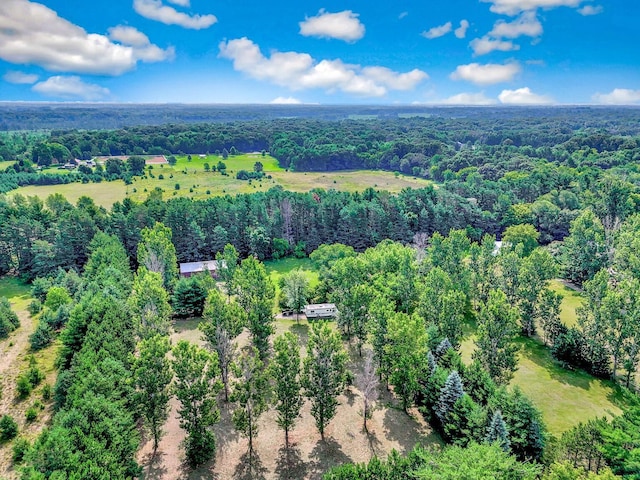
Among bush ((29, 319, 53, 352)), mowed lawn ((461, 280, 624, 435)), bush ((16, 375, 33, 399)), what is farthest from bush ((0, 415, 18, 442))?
mowed lawn ((461, 280, 624, 435))

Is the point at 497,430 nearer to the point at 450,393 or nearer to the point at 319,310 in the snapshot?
the point at 450,393

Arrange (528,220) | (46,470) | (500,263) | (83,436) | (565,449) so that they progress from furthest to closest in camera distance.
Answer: (528,220) → (500,263) → (565,449) → (83,436) → (46,470)

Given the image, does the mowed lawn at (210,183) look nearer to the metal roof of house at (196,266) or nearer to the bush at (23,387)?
the metal roof of house at (196,266)

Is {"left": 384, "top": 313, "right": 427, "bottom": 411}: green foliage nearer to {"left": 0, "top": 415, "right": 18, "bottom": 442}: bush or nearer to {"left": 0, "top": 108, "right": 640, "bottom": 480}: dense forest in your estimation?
{"left": 0, "top": 108, "right": 640, "bottom": 480}: dense forest

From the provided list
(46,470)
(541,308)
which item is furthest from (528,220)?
(46,470)

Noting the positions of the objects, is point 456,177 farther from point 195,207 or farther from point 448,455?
point 448,455

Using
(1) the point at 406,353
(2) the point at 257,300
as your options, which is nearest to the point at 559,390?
(1) the point at 406,353
